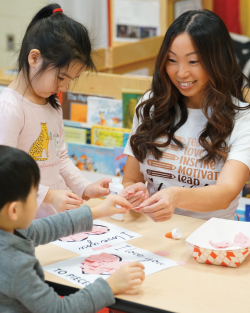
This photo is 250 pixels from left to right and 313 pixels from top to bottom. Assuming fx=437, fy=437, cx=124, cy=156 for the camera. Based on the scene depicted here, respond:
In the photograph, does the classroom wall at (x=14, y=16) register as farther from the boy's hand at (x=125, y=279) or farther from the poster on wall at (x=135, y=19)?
the boy's hand at (x=125, y=279)

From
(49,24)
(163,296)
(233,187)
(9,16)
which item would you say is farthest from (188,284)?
(9,16)

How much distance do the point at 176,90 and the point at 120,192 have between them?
1.91 ft

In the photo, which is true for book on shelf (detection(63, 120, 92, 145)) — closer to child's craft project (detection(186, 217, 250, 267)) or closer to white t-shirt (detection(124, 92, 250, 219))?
white t-shirt (detection(124, 92, 250, 219))

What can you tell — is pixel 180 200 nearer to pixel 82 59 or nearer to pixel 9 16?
pixel 82 59

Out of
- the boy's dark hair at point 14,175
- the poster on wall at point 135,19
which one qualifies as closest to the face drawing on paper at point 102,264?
the boy's dark hair at point 14,175

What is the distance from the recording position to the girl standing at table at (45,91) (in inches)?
57.1

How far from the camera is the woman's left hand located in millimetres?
1396

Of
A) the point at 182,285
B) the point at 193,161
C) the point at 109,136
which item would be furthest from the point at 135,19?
the point at 182,285

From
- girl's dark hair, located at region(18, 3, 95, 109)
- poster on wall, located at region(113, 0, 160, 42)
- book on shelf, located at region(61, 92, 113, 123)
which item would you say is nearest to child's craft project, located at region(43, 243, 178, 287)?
girl's dark hair, located at region(18, 3, 95, 109)

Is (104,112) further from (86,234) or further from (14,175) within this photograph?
(14,175)

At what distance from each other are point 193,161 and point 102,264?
0.68 meters

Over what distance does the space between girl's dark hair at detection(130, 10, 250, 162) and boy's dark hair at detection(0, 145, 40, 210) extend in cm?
89

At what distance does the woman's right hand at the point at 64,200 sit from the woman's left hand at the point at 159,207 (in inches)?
7.9

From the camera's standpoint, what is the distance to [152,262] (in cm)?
124
